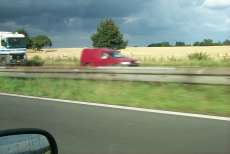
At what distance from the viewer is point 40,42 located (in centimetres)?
11325

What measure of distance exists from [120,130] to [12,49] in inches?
1457

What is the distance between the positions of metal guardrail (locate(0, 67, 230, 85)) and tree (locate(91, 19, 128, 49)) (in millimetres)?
83843

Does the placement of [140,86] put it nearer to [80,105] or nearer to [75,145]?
[80,105]

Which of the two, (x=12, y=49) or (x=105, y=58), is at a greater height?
(x=12, y=49)

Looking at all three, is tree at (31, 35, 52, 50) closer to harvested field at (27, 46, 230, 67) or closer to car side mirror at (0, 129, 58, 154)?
harvested field at (27, 46, 230, 67)

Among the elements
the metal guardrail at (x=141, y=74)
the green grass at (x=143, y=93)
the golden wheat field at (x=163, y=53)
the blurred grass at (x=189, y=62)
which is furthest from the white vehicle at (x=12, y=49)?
the green grass at (x=143, y=93)

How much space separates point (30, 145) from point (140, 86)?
1215 centimetres

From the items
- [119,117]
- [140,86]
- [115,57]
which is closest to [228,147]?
[119,117]

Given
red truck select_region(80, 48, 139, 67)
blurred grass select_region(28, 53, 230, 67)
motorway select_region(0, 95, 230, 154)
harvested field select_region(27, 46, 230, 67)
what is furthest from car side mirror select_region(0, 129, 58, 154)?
red truck select_region(80, 48, 139, 67)

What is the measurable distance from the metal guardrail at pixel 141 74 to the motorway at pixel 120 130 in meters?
2.46

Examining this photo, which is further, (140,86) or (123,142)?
(140,86)

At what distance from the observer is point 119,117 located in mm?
10211

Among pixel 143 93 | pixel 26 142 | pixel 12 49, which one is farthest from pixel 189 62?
pixel 26 142

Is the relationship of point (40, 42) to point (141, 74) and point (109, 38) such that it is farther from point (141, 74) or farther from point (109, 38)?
point (141, 74)
